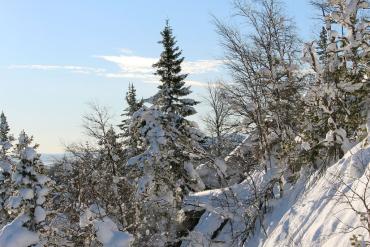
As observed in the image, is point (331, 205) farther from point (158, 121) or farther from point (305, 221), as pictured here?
point (158, 121)

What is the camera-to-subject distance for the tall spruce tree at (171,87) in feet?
81.9

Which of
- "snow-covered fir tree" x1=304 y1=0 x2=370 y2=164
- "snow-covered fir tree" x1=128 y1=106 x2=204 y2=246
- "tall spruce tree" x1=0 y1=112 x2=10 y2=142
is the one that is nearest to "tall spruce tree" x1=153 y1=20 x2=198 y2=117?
"snow-covered fir tree" x1=128 y1=106 x2=204 y2=246

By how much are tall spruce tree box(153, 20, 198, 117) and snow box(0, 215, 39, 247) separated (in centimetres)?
1232

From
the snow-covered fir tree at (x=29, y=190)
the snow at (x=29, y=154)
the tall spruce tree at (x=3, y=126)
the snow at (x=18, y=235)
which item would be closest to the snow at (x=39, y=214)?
the snow-covered fir tree at (x=29, y=190)

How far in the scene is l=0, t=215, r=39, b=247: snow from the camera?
13.0 meters

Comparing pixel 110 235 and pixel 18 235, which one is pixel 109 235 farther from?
pixel 18 235

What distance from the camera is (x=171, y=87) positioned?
82.4ft

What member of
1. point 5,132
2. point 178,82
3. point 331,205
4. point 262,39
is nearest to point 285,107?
point 262,39

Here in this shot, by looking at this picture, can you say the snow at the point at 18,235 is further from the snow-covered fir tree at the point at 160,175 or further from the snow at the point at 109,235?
the snow-covered fir tree at the point at 160,175

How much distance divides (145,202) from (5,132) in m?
32.6

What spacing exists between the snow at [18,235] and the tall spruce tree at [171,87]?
12324 millimetres

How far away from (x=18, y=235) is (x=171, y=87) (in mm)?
13425

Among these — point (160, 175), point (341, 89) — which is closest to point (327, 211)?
point (341, 89)

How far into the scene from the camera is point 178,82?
83.8ft
